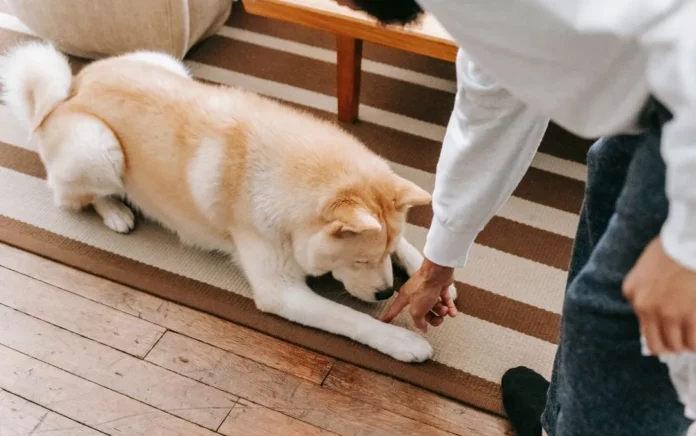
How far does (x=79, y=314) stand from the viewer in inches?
61.2

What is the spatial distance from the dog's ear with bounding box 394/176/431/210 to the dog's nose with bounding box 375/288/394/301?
0.71 feet

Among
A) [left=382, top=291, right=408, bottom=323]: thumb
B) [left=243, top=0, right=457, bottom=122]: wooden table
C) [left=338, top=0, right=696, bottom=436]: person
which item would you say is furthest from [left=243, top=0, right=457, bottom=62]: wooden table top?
[left=338, top=0, right=696, bottom=436]: person

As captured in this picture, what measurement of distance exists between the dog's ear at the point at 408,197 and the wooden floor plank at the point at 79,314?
67 centimetres

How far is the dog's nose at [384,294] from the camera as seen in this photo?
1484mm

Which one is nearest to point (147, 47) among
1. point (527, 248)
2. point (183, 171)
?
point (183, 171)

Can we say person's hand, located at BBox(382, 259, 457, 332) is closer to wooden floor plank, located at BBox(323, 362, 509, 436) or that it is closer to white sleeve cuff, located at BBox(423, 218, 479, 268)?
white sleeve cuff, located at BBox(423, 218, 479, 268)

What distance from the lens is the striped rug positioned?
147cm

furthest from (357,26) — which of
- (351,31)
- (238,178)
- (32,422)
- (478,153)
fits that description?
(32,422)

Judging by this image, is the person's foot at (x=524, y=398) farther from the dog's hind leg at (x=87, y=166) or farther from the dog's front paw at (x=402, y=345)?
the dog's hind leg at (x=87, y=166)

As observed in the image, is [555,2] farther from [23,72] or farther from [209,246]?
[23,72]

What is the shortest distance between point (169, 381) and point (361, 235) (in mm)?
564

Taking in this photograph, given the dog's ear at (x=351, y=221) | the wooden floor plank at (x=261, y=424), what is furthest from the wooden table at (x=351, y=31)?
the wooden floor plank at (x=261, y=424)

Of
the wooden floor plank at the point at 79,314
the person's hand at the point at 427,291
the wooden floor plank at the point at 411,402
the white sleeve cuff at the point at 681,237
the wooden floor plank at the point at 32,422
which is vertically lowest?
the wooden floor plank at the point at 32,422

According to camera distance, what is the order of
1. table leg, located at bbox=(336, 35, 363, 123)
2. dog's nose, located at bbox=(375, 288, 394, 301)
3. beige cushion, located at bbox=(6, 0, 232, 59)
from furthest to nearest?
1. beige cushion, located at bbox=(6, 0, 232, 59)
2. table leg, located at bbox=(336, 35, 363, 123)
3. dog's nose, located at bbox=(375, 288, 394, 301)
